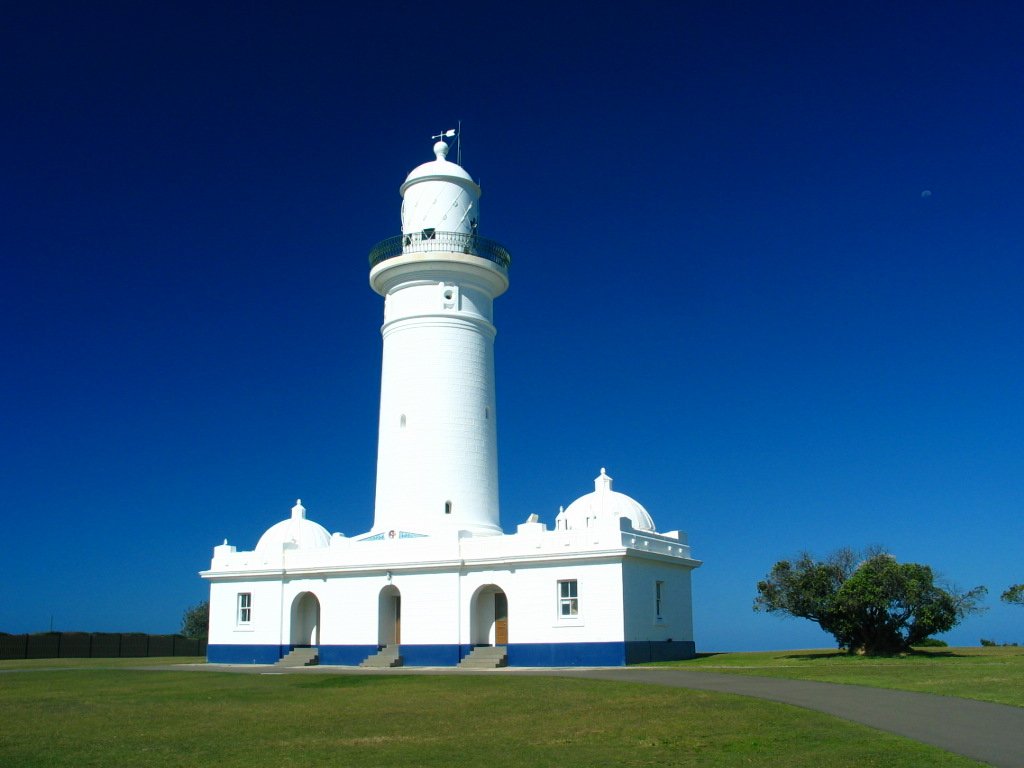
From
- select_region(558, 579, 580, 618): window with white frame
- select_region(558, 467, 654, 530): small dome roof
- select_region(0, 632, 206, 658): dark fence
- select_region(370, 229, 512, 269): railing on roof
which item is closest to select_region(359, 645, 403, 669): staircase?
select_region(558, 579, 580, 618): window with white frame

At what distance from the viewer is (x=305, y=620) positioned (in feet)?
125

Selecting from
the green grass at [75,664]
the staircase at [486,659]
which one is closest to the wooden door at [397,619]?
the staircase at [486,659]

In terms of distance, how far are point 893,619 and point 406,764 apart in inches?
1062

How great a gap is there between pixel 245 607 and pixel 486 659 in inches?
446

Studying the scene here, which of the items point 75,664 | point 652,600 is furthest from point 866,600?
point 75,664

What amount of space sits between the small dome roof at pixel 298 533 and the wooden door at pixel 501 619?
826 cm

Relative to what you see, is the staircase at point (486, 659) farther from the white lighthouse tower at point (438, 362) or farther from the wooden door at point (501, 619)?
the white lighthouse tower at point (438, 362)

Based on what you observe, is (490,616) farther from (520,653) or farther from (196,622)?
(196,622)

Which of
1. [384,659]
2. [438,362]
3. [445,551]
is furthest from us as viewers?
[438,362]

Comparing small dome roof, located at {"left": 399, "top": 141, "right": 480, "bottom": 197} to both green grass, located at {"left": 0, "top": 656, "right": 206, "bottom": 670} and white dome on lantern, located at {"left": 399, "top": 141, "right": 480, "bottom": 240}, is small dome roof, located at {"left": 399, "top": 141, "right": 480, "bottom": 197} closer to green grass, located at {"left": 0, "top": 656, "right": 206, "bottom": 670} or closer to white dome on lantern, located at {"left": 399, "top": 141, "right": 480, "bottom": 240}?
white dome on lantern, located at {"left": 399, "top": 141, "right": 480, "bottom": 240}

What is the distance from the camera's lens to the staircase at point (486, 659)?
A: 31.8 metres

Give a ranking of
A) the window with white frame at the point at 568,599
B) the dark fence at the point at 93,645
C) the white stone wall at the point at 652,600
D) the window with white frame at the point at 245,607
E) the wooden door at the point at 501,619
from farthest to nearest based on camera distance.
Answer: the dark fence at the point at 93,645 → the window with white frame at the point at 245,607 → the wooden door at the point at 501,619 → the window with white frame at the point at 568,599 → the white stone wall at the point at 652,600

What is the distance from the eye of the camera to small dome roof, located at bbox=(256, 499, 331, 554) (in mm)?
39781

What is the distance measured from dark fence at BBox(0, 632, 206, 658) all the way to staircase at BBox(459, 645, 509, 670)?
1018 inches
